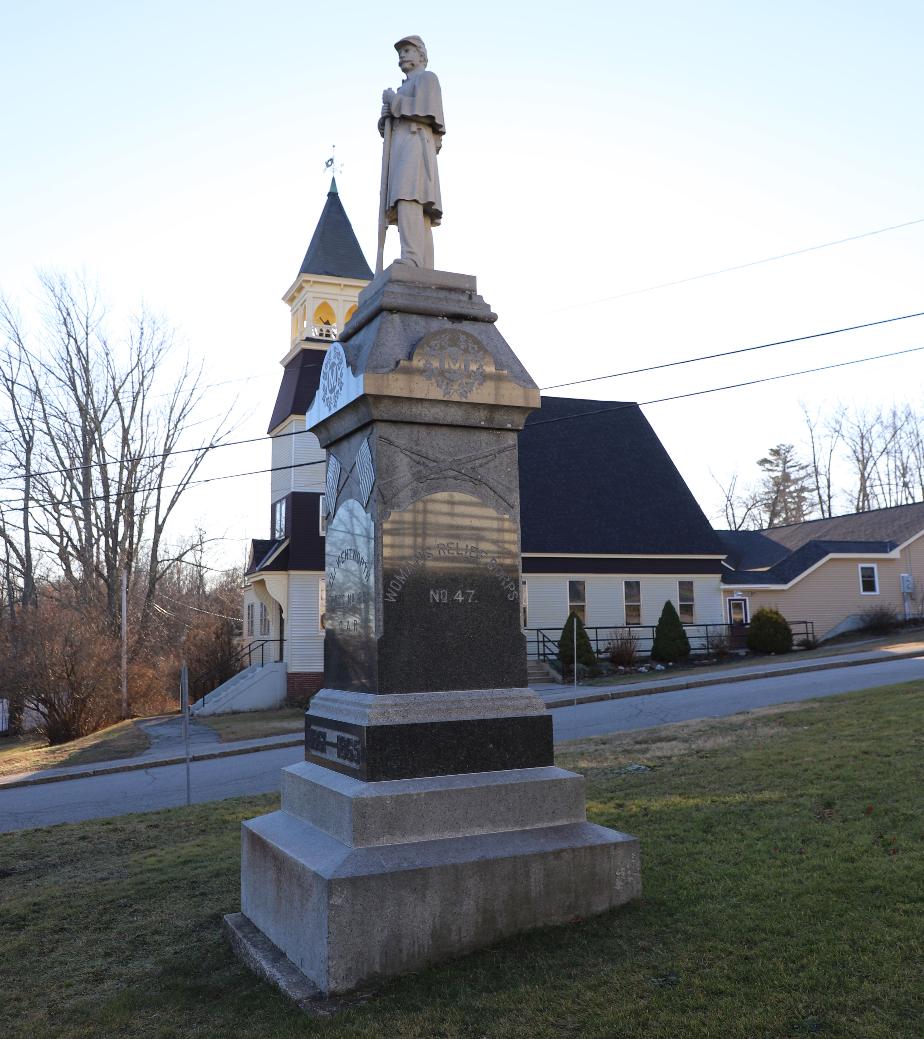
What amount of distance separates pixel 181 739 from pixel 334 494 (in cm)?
1926

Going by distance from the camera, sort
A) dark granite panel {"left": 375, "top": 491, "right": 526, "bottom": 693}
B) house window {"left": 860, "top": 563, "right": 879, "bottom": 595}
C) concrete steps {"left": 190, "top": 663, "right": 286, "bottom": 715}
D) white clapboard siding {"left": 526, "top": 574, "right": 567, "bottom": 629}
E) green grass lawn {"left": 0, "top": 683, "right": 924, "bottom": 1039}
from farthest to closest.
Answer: house window {"left": 860, "top": 563, "right": 879, "bottom": 595}
white clapboard siding {"left": 526, "top": 574, "right": 567, "bottom": 629}
concrete steps {"left": 190, "top": 663, "right": 286, "bottom": 715}
dark granite panel {"left": 375, "top": 491, "right": 526, "bottom": 693}
green grass lawn {"left": 0, "top": 683, "right": 924, "bottom": 1039}

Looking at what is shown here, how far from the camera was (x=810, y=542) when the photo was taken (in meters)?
37.7

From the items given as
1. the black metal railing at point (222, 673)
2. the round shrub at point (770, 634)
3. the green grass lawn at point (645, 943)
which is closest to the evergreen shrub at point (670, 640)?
the round shrub at point (770, 634)

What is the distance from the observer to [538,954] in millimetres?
4922

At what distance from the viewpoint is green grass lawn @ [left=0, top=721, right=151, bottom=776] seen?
20625 millimetres

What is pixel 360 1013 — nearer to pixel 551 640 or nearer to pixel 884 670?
pixel 884 670

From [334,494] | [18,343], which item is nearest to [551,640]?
[18,343]

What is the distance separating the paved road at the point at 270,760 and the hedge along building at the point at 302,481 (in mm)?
10648

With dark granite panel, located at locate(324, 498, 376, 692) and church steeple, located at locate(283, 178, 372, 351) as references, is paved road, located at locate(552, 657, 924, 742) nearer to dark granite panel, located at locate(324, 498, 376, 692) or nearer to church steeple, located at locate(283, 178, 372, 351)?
dark granite panel, located at locate(324, 498, 376, 692)

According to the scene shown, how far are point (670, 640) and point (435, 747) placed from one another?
89.7ft

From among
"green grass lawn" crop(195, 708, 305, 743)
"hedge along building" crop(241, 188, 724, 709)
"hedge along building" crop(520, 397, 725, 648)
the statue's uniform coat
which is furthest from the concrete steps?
the statue's uniform coat

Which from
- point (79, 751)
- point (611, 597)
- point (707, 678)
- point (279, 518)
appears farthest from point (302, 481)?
point (707, 678)

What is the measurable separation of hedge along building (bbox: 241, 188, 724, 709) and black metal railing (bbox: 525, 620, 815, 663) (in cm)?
34

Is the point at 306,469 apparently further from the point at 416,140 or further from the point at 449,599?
the point at 449,599
